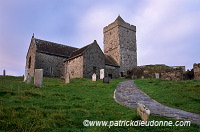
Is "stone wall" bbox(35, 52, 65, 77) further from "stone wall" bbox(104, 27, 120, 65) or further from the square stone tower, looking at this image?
the square stone tower

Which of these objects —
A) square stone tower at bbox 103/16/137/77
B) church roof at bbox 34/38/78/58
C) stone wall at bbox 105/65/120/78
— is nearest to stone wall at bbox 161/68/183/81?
stone wall at bbox 105/65/120/78

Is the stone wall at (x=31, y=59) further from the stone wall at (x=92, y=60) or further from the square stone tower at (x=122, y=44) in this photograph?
the square stone tower at (x=122, y=44)

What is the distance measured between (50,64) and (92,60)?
8211mm

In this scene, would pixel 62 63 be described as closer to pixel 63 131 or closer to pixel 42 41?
pixel 42 41

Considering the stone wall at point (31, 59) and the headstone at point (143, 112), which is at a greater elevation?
the stone wall at point (31, 59)

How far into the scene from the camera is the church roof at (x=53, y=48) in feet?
92.1

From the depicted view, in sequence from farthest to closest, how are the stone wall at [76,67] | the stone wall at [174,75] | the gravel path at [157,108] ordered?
1. the stone wall at [76,67]
2. the stone wall at [174,75]
3. the gravel path at [157,108]

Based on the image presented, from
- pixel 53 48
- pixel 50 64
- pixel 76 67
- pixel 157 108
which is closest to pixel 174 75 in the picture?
pixel 157 108

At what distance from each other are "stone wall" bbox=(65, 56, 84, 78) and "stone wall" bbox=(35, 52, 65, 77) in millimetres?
1801

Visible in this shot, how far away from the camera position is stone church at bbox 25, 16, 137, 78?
86.2ft

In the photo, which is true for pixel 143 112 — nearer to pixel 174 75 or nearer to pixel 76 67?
pixel 174 75

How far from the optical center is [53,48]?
29953 mm

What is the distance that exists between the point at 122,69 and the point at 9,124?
105ft

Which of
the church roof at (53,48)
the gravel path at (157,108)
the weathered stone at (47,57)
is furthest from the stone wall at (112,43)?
the gravel path at (157,108)
